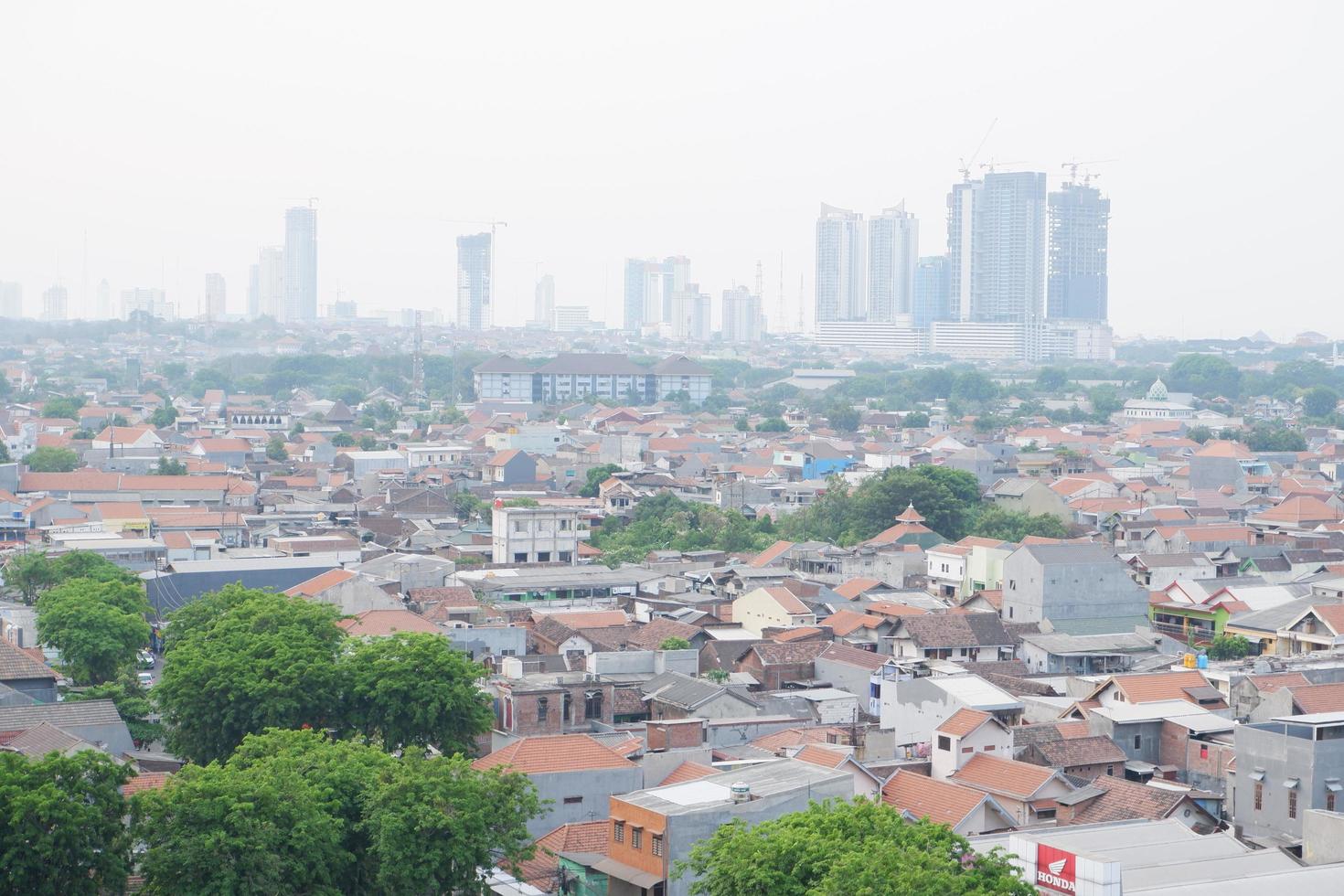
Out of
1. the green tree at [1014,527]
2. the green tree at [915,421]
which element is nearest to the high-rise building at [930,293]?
the green tree at [915,421]

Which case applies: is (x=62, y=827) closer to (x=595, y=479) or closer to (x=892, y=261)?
(x=595, y=479)

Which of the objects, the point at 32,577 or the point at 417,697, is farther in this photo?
the point at 32,577

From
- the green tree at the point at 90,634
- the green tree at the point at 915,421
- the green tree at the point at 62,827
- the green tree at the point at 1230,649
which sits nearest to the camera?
the green tree at the point at 62,827

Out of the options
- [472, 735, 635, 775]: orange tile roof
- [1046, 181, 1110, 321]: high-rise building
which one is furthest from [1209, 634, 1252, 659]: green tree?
[1046, 181, 1110, 321]: high-rise building

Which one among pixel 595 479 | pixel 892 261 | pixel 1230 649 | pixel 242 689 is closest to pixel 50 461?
pixel 595 479

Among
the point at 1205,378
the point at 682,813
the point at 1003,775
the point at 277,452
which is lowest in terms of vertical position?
the point at 1003,775

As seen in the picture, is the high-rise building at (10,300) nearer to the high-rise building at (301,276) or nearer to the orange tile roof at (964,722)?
the high-rise building at (301,276)
